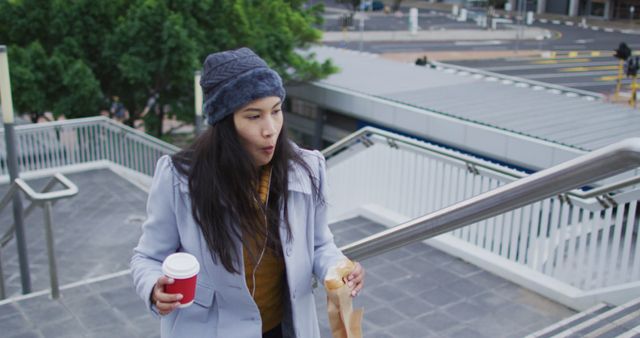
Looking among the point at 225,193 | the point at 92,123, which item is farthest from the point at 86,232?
the point at 225,193

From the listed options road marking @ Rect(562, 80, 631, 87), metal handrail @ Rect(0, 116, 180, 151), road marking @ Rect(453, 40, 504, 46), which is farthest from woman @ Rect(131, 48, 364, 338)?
road marking @ Rect(453, 40, 504, 46)

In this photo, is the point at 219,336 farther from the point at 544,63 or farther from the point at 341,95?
the point at 544,63

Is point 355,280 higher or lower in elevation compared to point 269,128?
lower

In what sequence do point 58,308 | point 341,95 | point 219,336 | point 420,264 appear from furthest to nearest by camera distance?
1. point 341,95
2. point 420,264
3. point 58,308
4. point 219,336

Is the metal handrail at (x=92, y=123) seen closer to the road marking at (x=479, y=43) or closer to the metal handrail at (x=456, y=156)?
the metal handrail at (x=456, y=156)

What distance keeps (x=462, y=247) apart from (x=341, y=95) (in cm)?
1148

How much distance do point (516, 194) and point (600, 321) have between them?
2199 mm

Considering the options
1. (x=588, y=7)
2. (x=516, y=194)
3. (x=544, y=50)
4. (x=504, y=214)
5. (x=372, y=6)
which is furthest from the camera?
(x=372, y=6)

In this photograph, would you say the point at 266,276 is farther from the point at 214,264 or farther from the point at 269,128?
the point at 269,128

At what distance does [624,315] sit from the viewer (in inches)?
164

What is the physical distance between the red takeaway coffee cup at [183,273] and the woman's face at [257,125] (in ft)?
1.18

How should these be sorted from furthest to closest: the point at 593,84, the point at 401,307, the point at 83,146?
the point at 593,84
the point at 83,146
the point at 401,307

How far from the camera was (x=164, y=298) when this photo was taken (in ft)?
6.19

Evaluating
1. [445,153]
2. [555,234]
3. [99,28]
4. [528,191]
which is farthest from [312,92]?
[528,191]
